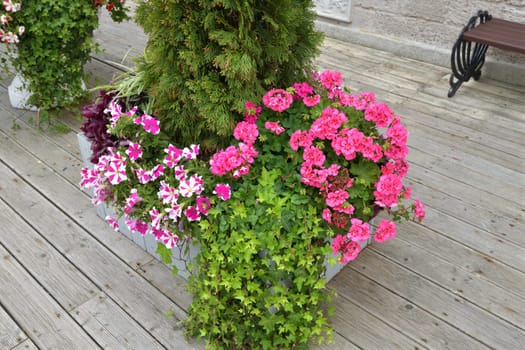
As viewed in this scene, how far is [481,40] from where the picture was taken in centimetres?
298

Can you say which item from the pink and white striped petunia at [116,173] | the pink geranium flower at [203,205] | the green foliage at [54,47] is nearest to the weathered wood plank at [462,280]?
the pink geranium flower at [203,205]

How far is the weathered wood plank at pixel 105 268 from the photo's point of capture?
1705mm

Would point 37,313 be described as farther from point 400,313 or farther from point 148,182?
point 400,313

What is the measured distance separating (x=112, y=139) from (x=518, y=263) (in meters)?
1.83

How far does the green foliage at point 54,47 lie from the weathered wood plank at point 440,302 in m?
2.05

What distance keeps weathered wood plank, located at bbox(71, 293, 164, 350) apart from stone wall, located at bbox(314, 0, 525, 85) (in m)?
3.26

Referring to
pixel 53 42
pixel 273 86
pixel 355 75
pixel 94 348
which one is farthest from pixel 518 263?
pixel 53 42

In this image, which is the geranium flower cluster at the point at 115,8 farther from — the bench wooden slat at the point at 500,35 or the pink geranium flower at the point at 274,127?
the bench wooden slat at the point at 500,35

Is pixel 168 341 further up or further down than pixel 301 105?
further down

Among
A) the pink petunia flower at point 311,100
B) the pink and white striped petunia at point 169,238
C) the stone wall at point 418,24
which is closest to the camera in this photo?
the pink and white striped petunia at point 169,238

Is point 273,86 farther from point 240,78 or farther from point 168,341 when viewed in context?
point 168,341

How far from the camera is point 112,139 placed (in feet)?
6.27

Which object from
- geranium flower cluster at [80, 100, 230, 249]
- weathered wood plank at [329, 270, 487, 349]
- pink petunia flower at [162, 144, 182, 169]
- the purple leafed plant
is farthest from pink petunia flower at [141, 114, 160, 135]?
weathered wood plank at [329, 270, 487, 349]

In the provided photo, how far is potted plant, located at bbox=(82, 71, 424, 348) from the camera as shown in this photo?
58.4 inches
